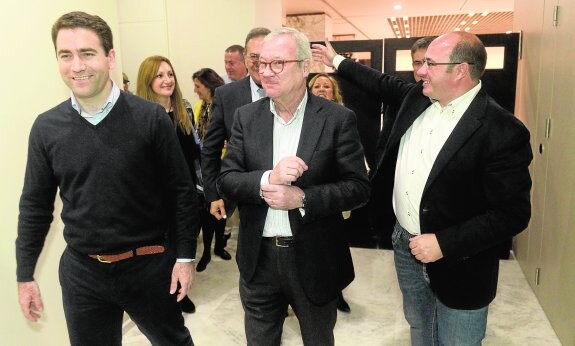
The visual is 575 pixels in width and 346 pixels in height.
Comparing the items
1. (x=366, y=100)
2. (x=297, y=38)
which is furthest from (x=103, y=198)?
(x=366, y=100)

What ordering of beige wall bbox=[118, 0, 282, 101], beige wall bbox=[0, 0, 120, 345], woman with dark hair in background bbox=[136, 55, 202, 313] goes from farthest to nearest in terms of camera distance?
beige wall bbox=[118, 0, 282, 101] → woman with dark hair in background bbox=[136, 55, 202, 313] → beige wall bbox=[0, 0, 120, 345]

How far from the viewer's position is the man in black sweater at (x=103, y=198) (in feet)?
5.01

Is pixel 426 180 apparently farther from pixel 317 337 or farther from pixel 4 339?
pixel 4 339

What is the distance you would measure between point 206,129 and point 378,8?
6269mm

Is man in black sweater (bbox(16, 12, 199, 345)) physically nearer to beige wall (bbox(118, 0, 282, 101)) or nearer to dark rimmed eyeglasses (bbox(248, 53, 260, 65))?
dark rimmed eyeglasses (bbox(248, 53, 260, 65))

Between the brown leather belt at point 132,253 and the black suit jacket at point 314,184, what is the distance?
1.02 ft

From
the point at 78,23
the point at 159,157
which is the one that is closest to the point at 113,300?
the point at 159,157

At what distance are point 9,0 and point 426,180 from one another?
1966 millimetres

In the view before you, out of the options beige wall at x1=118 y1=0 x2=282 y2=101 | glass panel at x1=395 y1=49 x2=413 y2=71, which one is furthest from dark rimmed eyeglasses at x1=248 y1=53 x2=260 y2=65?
beige wall at x1=118 y1=0 x2=282 y2=101

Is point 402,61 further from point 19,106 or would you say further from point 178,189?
point 19,106

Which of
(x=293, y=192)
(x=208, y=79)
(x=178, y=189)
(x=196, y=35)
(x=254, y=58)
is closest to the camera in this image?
(x=293, y=192)

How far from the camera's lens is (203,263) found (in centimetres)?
385

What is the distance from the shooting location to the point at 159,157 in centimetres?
164

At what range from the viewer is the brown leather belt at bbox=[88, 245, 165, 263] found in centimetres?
159
